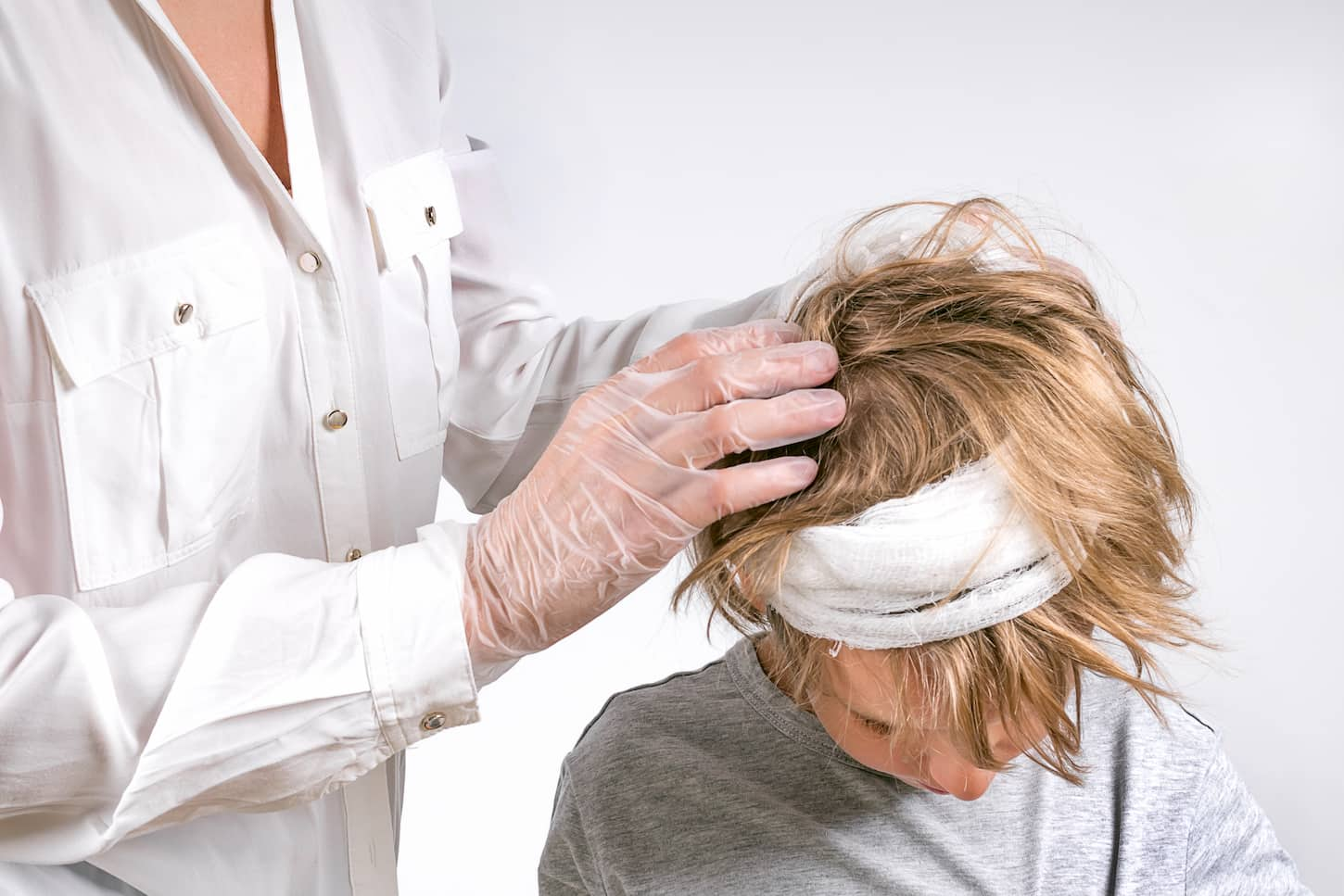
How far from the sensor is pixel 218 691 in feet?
2.74

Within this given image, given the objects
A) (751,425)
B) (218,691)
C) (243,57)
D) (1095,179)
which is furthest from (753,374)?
(1095,179)

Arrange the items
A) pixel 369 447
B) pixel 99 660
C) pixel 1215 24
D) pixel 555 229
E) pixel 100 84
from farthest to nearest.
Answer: pixel 555 229
pixel 1215 24
pixel 369 447
pixel 100 84
pixel 99 660

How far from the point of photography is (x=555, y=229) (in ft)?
5.39

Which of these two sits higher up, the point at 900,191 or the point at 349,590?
the point at 900,191

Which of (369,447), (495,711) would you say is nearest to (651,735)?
(369,447)

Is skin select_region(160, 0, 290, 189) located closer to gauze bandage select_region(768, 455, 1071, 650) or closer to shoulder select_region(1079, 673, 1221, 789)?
gauze bandage select_region(768, 455, 1071, 650)

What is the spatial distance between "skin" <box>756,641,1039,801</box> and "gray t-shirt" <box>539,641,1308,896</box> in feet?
0.14

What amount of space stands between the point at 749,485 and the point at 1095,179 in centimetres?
94

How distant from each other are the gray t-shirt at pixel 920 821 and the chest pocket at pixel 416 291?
38 centimetres

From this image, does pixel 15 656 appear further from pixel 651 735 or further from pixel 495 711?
pixel 495 711

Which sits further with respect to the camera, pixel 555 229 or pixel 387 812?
pixel 555 229

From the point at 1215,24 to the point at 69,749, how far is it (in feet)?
4.78

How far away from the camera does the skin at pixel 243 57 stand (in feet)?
3.35

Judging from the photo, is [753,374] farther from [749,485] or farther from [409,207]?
[409,207]
